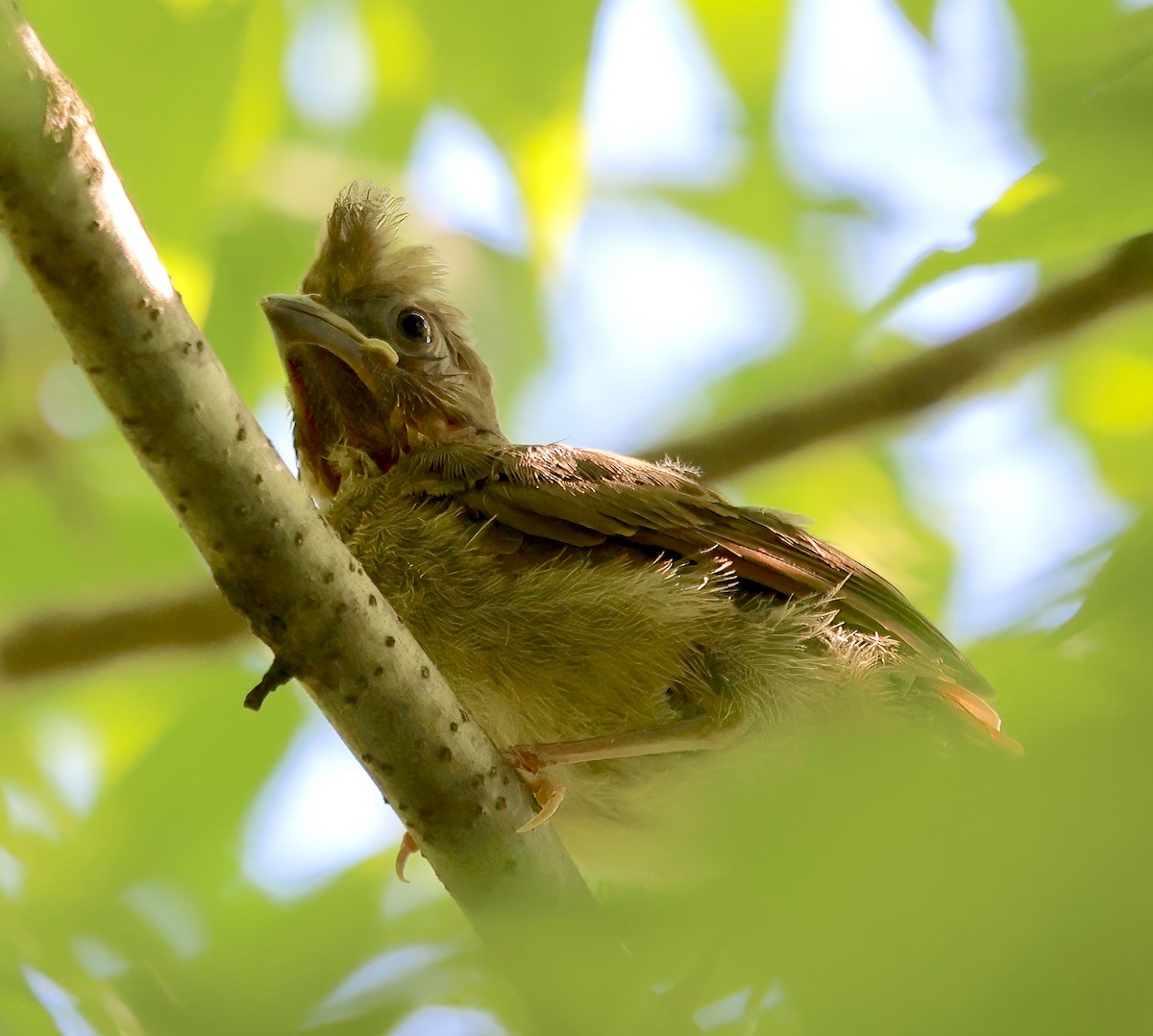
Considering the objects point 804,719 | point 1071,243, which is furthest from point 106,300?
point 804,719

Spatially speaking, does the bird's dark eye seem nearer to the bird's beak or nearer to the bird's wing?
the bird's beak

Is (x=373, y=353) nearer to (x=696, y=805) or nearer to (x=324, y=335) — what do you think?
(x=324, y=335)

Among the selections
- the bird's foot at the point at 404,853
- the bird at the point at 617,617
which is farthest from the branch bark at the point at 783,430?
the bird's foot at the point at 404,853

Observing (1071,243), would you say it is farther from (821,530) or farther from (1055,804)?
(821,530)

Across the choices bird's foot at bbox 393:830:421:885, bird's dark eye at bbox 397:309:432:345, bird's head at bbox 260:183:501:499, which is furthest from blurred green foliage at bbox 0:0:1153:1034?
bird's dark eye at bbox 397:309:432:345

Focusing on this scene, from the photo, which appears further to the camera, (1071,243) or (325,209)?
(325,209)
